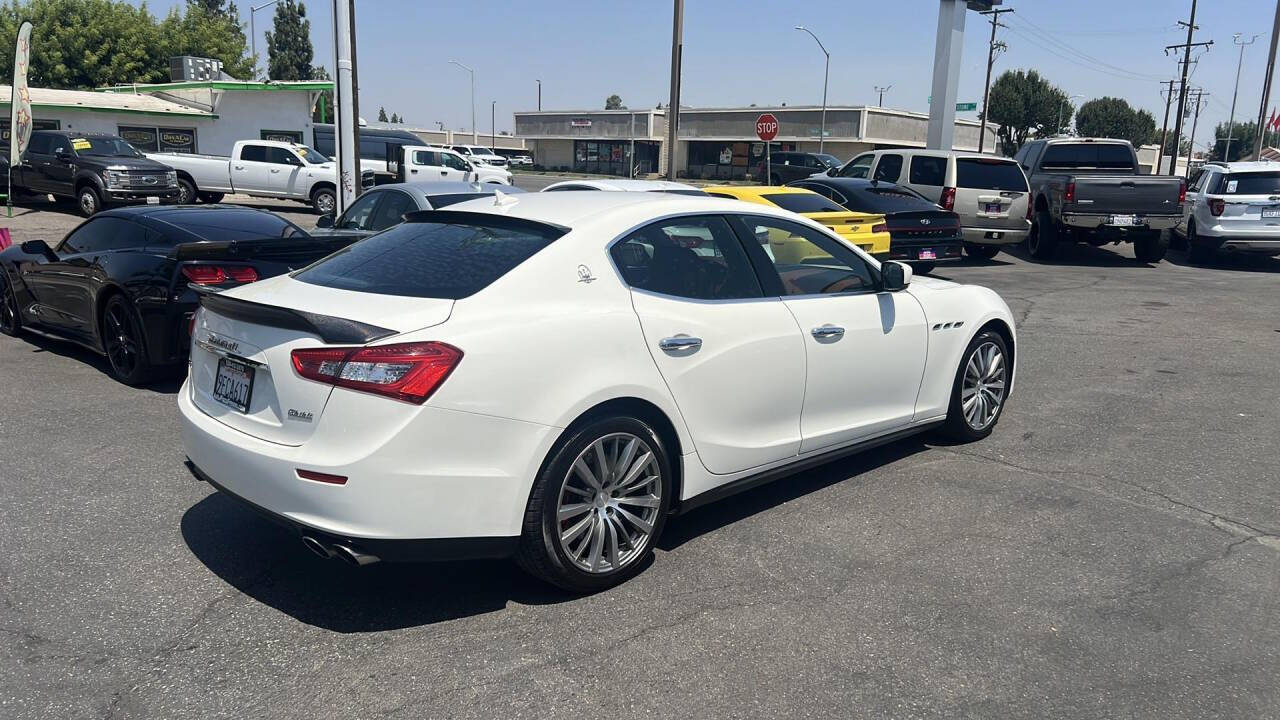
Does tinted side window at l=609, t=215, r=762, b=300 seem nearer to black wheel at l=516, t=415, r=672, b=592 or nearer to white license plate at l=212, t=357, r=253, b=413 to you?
black wheel at l=516, t=415, r=672, b=592

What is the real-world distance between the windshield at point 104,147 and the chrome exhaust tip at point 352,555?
21.6 m

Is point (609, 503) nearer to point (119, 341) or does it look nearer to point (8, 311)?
point (119, 341)

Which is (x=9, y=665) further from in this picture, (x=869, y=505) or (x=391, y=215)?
(x=391, y=215)

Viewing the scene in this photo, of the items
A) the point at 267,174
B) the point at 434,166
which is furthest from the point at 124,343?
the point at 434,166

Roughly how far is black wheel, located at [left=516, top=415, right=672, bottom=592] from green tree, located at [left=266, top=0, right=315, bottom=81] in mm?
92774

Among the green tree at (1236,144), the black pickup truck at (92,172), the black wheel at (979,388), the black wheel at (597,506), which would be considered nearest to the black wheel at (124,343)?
the black wheel at (597,506)

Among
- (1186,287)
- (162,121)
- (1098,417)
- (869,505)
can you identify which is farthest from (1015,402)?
Result: (162,121)

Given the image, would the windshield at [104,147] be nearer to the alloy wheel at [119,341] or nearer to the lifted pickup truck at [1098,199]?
the alloy wheel at [119,341]

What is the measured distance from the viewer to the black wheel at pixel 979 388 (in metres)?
5.88

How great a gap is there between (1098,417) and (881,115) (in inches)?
2360

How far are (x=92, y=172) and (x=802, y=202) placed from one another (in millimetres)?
16851

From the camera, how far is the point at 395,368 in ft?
10.9

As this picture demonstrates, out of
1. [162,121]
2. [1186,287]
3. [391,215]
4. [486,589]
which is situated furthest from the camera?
[162,121]

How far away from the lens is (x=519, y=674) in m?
3.30
